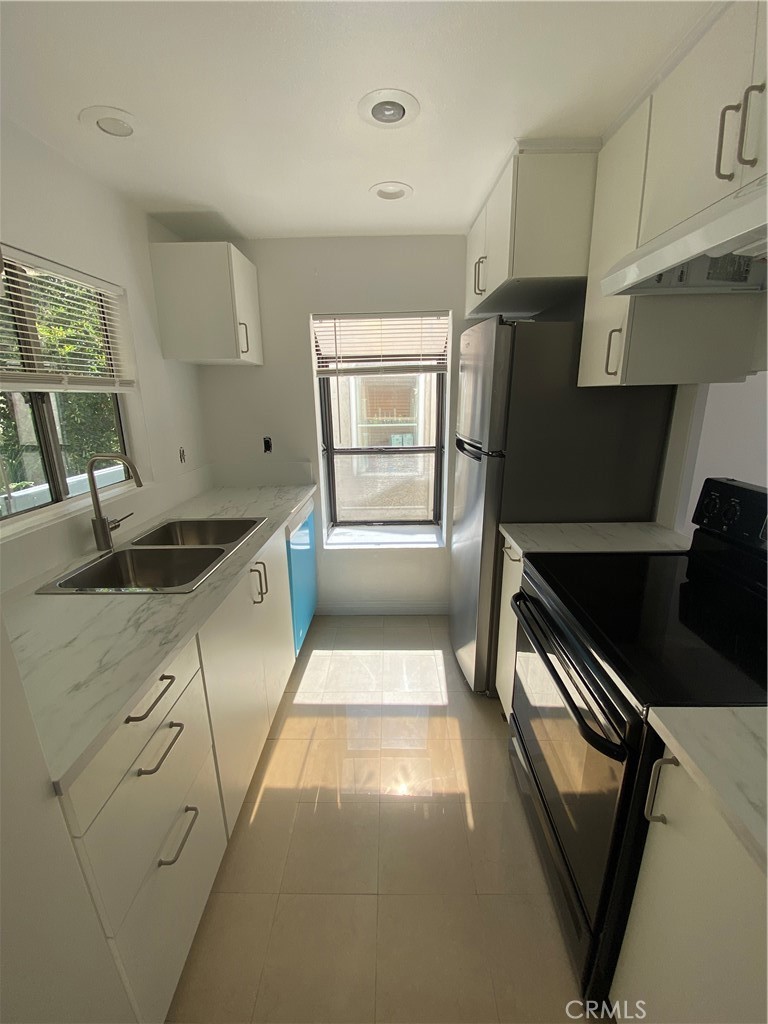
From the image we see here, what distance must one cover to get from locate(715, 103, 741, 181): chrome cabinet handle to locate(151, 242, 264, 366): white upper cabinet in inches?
77.3

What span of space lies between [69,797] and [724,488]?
1870 mm

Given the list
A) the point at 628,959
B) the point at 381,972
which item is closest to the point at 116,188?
the point at 381,972

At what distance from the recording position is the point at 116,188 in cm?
182

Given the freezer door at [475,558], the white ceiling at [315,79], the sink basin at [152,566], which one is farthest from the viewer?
the freezer door at [475,558]

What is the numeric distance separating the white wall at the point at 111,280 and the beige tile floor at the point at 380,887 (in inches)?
49.4

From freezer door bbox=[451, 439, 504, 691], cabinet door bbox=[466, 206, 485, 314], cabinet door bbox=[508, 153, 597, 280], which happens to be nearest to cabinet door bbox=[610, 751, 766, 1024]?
freezer door bbox=[451, 439, 504, 691]

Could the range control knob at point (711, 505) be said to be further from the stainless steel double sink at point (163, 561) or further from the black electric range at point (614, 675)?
the stainless steel double sink at point (163, 561)

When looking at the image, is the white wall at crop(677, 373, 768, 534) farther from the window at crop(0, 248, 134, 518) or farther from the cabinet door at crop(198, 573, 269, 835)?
the window at crop(0, 248, 134, 518)

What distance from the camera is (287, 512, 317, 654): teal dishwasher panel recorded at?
2287mm

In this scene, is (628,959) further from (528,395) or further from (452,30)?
(452,30)

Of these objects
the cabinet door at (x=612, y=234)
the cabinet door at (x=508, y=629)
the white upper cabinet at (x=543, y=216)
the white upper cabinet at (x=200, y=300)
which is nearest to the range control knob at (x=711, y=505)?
the cabinet door at (x=612, y=234)

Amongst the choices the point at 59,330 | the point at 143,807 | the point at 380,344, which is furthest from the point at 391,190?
the point at 143,807

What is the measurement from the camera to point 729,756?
711 mm

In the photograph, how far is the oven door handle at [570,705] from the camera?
908 mm
